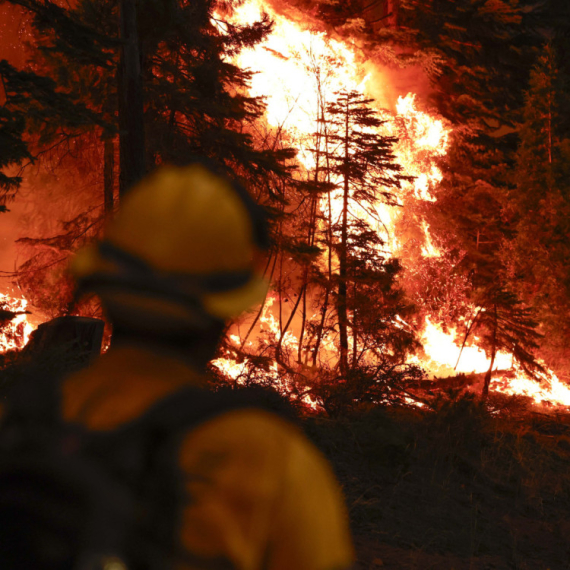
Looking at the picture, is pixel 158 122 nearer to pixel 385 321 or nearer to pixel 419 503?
pixel 385 321

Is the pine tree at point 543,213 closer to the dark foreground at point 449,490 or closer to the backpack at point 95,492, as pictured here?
the dark foreground at point 449,490

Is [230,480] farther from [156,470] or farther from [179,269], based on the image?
[179,269]

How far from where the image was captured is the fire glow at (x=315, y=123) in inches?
789

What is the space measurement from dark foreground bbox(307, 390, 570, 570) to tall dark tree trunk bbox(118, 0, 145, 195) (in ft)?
19.9

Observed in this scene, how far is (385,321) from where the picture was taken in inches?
625

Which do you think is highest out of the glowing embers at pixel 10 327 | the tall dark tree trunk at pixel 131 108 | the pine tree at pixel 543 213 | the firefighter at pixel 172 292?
the pine tree at pixel 543 213

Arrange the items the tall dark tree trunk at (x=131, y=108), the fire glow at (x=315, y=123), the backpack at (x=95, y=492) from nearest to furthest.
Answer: the backpack at (x=95, y=492)
the tall dark tree trunk at (x=131, y=108)
the fire glow at (x=315, y=123)

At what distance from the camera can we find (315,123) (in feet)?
65.5

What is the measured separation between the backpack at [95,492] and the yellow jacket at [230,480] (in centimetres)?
10

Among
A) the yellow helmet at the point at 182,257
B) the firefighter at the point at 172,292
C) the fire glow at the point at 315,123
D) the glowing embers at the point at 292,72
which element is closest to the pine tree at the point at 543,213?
the fire glow at the point at 315,123

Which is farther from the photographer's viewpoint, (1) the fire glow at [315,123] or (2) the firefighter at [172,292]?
(1) the fire glow at [315,123]

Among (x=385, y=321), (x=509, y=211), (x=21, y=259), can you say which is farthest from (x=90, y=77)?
(x=509, y=211)

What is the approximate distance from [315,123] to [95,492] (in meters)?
19.1

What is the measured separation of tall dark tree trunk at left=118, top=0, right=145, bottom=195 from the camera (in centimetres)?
1009
